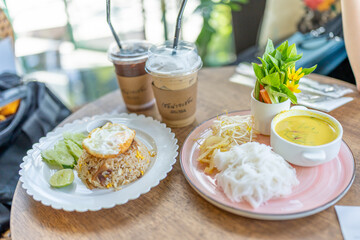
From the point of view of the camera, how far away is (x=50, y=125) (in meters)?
2.09

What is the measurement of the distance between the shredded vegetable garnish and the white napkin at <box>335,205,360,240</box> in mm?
417

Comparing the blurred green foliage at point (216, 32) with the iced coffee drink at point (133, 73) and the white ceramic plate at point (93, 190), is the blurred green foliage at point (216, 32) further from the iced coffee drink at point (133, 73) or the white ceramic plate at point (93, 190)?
the white ceramic plate at point (93, 190)

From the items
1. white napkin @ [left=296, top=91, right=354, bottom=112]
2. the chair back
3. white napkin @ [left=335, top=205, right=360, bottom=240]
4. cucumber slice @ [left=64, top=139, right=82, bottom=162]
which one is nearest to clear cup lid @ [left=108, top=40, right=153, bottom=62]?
cucumber slice @ [left=64, top=139, right=82, bottom=162]

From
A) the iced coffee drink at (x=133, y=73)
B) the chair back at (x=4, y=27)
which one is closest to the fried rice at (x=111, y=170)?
the iced coffee drink at (x=133, y=73)

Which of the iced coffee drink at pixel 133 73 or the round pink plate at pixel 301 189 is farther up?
the iced coffee drink at pixel 133 73

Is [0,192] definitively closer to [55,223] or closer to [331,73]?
[55,223]

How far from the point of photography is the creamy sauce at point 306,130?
1126mm

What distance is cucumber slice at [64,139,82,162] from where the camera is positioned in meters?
1.31

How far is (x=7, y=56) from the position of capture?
7.55ft

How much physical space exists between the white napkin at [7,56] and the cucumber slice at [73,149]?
1.28 m

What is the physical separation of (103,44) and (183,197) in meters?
3.60

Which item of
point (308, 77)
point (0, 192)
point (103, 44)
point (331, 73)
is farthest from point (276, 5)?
point (0, 192)

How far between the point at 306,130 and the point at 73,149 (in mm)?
927

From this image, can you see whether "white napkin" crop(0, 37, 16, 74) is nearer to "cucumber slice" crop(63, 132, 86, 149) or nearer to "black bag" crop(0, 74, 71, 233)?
"black bag" crop(0, 74, 71, 233)
